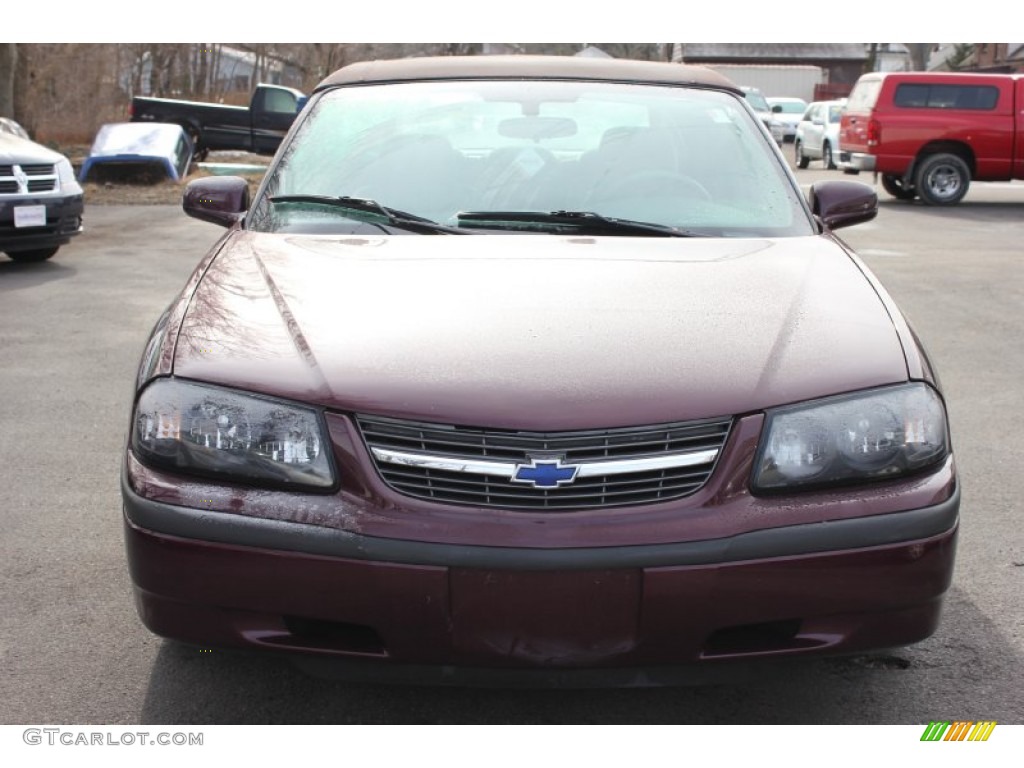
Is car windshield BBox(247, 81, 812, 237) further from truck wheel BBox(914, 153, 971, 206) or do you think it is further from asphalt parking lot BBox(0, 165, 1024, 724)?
truck wheel BBox(914, 153, 971, 206)

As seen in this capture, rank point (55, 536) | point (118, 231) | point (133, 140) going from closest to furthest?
1. point (55, 536)
2. point (118, 231)
3. point (133, 140)

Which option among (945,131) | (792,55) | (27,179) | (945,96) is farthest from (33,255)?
(792,55)

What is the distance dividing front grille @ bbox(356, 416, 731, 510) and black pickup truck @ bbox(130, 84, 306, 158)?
67.8 ft

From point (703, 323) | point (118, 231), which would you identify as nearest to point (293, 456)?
point (703, 323)

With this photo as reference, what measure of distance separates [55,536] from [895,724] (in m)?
2.62

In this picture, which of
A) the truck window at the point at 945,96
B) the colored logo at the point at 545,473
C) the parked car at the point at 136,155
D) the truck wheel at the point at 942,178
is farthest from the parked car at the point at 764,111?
the colored logo at the point at 545,473

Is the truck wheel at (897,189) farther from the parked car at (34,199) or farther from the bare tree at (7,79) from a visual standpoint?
the bare tree at (7,79)

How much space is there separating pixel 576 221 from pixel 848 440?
128 centimetres

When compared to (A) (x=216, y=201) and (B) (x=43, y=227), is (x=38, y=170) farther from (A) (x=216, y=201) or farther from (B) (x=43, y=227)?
(A) (x=216, y=201)

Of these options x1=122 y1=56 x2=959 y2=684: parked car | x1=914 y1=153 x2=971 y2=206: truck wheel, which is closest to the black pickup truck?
x1=914 y1=153 x2=971 y2=206: truck wheel

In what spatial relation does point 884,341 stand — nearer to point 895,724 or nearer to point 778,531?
point 778,531

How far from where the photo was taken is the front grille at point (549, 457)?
2.38 meters

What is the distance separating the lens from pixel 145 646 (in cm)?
322

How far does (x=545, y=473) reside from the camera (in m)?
2.37
